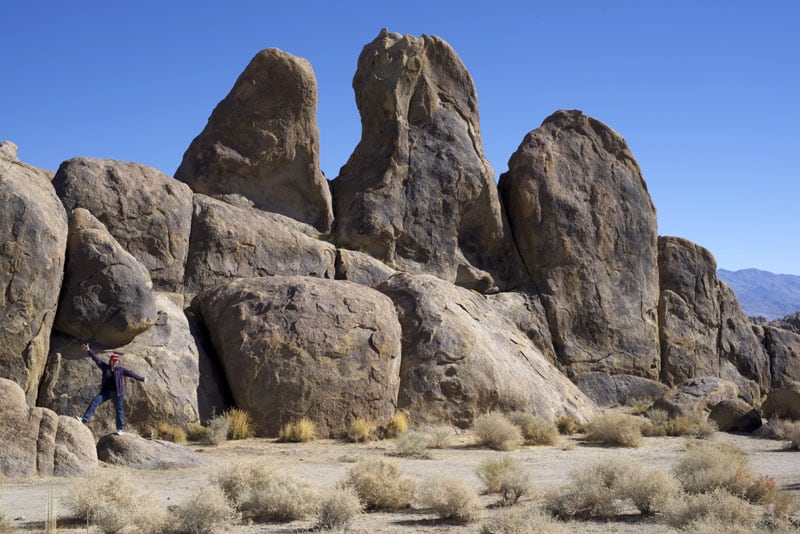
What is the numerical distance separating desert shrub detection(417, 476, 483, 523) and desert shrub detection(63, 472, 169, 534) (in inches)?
113

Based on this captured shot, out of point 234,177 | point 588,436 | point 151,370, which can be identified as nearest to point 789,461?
point 588,436

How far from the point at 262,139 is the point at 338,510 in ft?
49.6

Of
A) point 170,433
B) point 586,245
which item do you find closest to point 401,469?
point 170,433

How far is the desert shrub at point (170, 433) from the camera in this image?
16.0 m

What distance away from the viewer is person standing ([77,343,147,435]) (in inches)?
585

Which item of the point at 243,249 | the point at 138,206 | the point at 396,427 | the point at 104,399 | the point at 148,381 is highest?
the point at 138,206

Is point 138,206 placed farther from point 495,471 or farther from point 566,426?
point 495,471

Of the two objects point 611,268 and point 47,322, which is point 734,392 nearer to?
point 611,268

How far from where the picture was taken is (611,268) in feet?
86.6

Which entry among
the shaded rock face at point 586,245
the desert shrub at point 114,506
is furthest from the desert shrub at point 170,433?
the shaded rock face at point 586,245

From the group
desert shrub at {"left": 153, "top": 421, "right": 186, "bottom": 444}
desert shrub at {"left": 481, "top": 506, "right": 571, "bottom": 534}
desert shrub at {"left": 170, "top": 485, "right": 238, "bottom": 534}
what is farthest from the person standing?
desert shrub at {"left": 481, "top": 506, "right": 571, "bottom": 534}

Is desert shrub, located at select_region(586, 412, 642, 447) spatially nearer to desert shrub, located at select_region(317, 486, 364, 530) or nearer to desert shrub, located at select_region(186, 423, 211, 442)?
desert shrub, located at select_region(186, 423, 211, 442)

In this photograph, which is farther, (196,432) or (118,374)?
(196,432)

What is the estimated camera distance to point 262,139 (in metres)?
23.1
